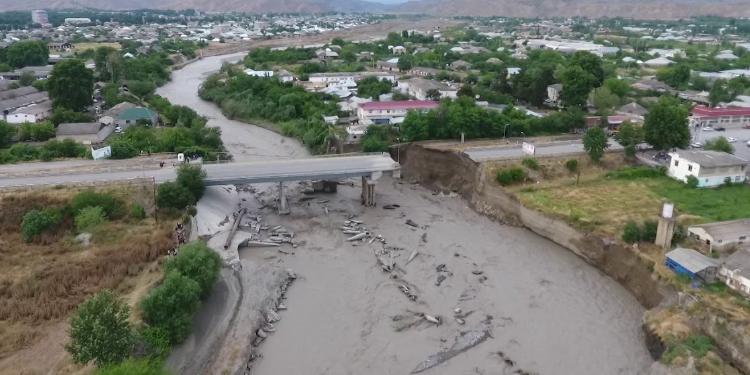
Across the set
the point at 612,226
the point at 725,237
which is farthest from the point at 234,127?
the point at 725,237

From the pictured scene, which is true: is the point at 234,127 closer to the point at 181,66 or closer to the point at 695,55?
the point at 181,66

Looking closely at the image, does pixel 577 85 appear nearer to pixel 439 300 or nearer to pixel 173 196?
pixel 439 300

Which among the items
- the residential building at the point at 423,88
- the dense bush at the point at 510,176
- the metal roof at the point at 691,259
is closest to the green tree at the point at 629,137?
the dense bush at the point at 510,176

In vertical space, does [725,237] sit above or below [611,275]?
above

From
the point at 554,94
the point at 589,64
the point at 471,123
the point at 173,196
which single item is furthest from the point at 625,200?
the point at 554,94

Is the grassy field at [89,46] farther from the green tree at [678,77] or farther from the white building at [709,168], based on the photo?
the white building at [709,168]

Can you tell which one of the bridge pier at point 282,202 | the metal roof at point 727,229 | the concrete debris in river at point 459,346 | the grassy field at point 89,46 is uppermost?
the grassy field at point 89,46

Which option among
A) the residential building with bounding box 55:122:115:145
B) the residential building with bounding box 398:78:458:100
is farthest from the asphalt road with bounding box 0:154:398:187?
the residential building with bounding box 398:78:458:100

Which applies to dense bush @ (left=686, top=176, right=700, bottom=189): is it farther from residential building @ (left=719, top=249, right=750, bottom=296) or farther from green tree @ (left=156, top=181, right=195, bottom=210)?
green tree @ (left=156, top=181, right=195, bottom=210)
